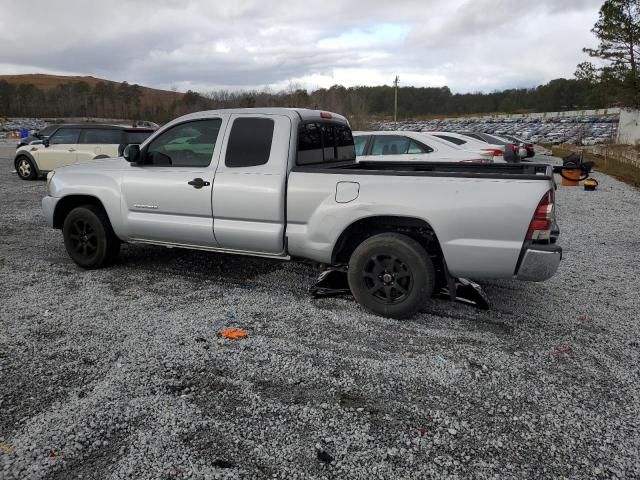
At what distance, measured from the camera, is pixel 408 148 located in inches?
385

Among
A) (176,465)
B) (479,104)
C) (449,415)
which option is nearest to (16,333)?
(176,465)

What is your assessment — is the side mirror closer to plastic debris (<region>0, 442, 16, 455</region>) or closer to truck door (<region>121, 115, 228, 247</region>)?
truck door (<region>121, 115, 228, 247</region>)

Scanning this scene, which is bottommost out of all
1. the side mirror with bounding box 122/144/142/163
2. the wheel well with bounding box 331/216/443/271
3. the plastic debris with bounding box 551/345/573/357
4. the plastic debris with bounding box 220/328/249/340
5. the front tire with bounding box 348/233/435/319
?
the plastic debris with bounding box 551/345/573/357

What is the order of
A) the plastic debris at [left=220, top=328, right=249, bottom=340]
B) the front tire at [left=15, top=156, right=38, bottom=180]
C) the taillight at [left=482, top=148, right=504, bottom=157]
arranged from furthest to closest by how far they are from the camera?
the front tire at [left=15, top=156, right=38, bottom=180] < the taillight at [left=482, top=148, right=504, bottom=157] < the plastic debris at [left=220, top=328, right=249, bottom=340]

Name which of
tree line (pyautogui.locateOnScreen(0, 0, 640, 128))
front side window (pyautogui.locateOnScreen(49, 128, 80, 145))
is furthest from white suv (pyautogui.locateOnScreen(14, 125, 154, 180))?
tree line (pyautogui.locateOnScreen(0, 0, 640, 128))

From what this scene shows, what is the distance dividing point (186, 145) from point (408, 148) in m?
5.87

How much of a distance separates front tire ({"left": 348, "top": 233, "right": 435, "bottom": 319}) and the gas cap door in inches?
16.2

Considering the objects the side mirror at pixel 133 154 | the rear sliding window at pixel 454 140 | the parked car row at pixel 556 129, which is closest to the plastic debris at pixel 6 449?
the side mirror at pixel 133 154

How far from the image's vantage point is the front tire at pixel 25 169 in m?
14.3

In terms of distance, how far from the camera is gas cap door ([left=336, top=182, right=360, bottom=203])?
4.11 metres

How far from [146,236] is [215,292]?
1.07m

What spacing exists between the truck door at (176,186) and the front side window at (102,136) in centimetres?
852

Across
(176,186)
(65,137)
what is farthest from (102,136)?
(176,186)

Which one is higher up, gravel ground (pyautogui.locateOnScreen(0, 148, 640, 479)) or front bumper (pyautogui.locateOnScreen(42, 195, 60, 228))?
front bumper (pyautogui.locateOnScreen(42, 195, 60, 228))
